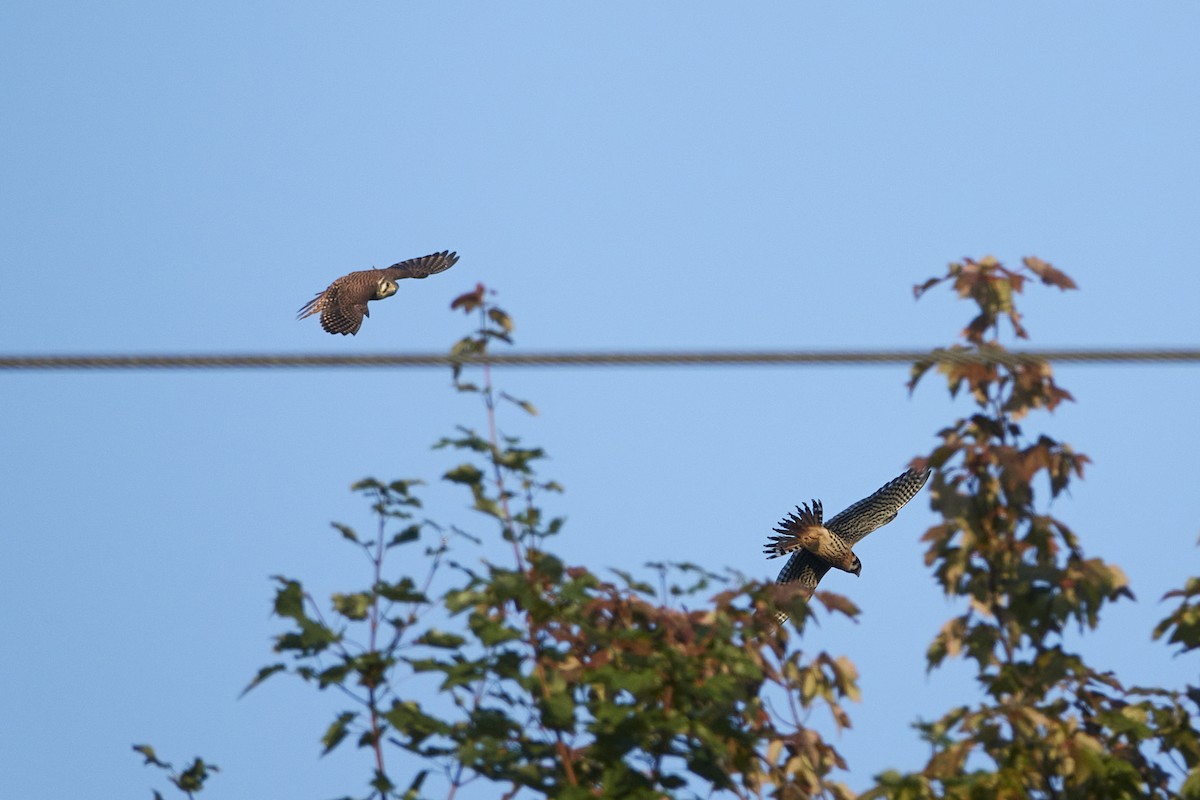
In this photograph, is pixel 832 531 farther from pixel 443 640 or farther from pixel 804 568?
pixel 443 640

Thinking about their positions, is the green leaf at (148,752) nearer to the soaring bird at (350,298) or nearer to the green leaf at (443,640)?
the green leaf at (443,640)

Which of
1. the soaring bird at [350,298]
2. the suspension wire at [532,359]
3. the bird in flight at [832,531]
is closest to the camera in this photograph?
the suspension wire at [532,359]

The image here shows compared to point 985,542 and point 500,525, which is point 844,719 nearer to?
point 985,542

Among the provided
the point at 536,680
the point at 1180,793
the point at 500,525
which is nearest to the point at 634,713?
the point at 536,680

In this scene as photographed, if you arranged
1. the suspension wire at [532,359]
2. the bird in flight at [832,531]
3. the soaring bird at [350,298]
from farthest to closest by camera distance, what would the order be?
the soaring bird at [350,298]
the bird in flight at [832,531]
the suspension wire at [532,359]

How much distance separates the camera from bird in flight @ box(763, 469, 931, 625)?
1308 cm

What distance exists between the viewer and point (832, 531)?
43.9 ft

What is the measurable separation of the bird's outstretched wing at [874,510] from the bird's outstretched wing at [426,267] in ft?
23.3

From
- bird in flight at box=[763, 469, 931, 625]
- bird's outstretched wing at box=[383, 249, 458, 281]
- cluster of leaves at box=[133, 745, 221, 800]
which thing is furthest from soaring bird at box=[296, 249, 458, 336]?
cluster of leaves at box=[133, 745, 221, 800]

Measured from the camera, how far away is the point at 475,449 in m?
5.74

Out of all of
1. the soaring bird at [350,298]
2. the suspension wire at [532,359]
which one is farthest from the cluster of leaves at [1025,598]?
the soaring bird at [350,298]

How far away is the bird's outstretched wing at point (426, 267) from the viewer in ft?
63.0

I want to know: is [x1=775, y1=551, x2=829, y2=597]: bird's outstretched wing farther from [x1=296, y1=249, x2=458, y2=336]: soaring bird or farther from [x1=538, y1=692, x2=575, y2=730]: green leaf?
[x1=538, y1=692, x2=575, y2=730]: green leaf

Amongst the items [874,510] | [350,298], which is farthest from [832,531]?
[350,298]
